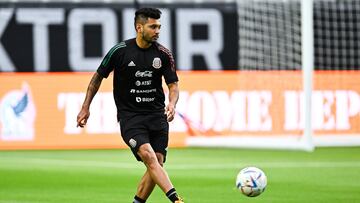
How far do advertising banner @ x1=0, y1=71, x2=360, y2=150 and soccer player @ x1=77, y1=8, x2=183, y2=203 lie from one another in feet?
36.4

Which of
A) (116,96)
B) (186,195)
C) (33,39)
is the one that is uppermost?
(33,39)

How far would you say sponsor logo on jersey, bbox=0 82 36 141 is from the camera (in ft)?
70.3

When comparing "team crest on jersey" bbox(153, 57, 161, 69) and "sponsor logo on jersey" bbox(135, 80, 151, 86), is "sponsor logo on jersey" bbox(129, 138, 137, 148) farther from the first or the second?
"team crest on jersey" bbox(153, 57, 161, 69)

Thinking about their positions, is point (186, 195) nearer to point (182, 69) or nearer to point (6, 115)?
point (6, 115)

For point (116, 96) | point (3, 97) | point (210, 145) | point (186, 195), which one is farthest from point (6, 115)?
point (116, 96)

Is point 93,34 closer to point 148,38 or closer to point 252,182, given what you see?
point 252,182

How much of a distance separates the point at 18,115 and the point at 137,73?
38.3ft

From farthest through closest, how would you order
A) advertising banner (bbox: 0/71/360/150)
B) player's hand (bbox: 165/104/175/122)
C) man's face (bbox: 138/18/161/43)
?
advertising banner (bbox: 0/71/360/150) → man's face (bbox: 138/18/161/43) → player's hand (bbox: 165/104/175/122)

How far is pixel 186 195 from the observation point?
1305 cm

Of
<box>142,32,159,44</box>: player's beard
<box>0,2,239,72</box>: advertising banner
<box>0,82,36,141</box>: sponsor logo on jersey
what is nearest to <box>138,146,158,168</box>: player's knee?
<box>142,32,159,44</box>: player's beard

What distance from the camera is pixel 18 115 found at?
2148 cm

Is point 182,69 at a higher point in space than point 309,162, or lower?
higher

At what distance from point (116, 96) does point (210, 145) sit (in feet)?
35.1

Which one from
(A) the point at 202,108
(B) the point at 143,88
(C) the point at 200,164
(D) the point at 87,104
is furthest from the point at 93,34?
(B) the point at 143,88
